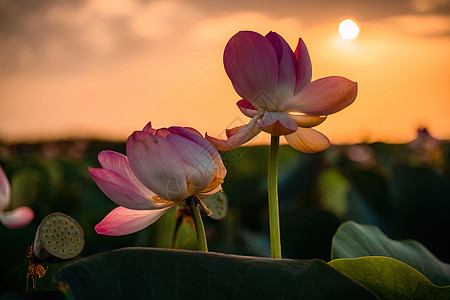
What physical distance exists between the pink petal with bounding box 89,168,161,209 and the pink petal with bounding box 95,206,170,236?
0.10 feet

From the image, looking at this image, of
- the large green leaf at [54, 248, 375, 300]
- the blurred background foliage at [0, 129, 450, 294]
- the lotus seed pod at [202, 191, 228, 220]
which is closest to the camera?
the large green leaf at [54, 248, 375, 300]

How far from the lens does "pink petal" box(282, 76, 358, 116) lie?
1.46ft

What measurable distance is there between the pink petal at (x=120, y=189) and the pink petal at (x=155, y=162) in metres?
0.02

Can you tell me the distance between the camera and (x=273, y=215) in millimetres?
444

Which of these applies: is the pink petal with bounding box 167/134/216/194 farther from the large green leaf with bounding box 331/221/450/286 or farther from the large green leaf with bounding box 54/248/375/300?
the large green leaf with bounding box 331/221/450/286

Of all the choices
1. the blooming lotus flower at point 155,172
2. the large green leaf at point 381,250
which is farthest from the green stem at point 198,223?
the large green leaf at point 381,250

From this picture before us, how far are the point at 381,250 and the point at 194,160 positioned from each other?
40 centimetres

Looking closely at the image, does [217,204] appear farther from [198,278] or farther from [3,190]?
[3,190]

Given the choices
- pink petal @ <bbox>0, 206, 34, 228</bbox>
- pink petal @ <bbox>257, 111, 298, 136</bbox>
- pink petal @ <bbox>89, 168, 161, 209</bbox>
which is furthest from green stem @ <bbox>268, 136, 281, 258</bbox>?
pink petal @ <bbox>0, 206, 34, 228</bbox>

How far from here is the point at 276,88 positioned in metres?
0.45

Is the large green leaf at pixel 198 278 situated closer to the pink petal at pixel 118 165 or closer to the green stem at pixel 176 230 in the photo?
the pink petal at pixel 118 165

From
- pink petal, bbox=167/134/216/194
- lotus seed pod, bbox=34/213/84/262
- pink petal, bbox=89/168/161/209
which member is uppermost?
pink petal, bbox=167/134/216/194

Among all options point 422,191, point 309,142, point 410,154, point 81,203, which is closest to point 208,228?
point 81,203

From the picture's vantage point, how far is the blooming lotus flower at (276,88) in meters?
0.43
